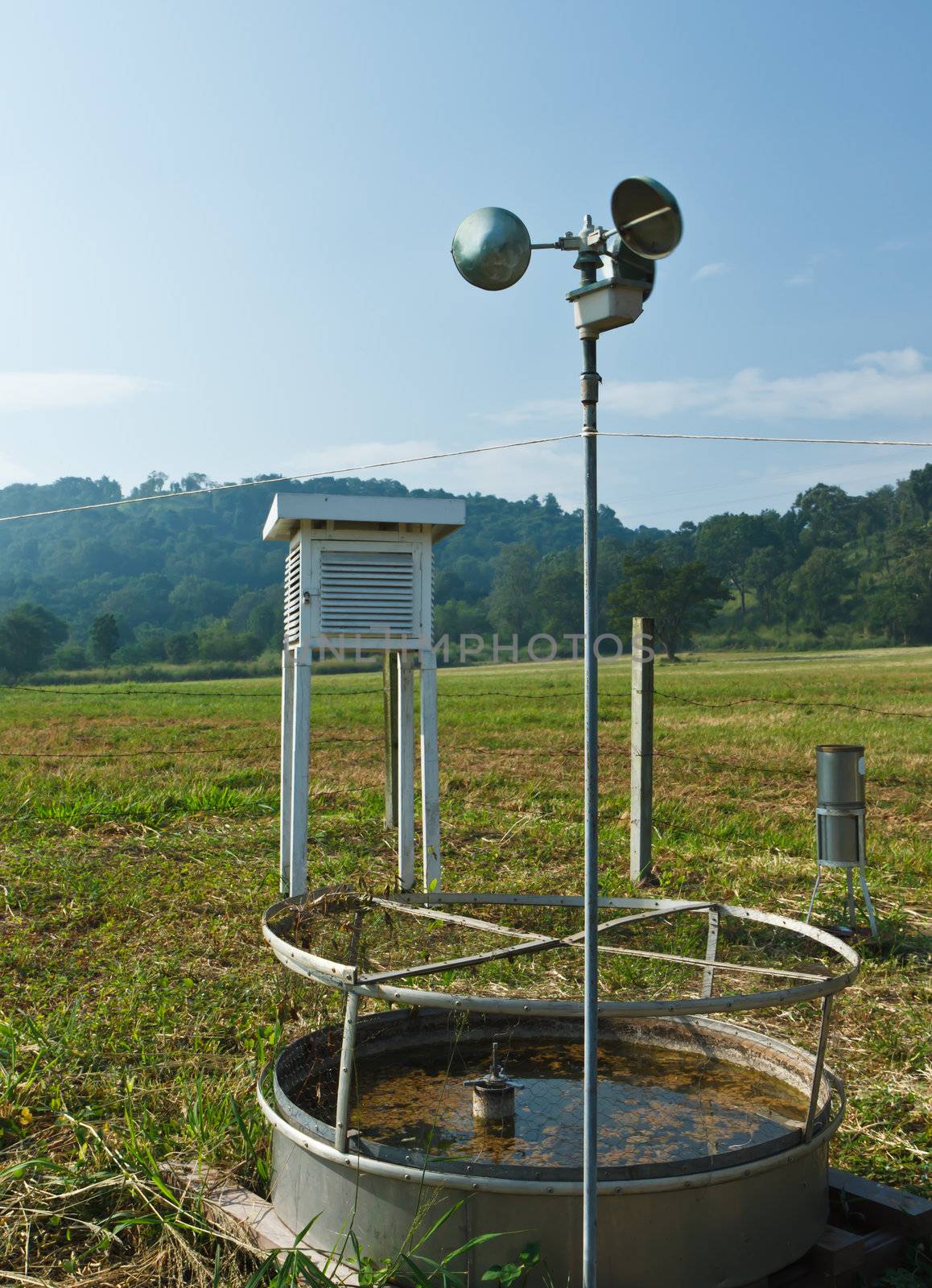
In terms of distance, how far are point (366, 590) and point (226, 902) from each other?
1.99 m

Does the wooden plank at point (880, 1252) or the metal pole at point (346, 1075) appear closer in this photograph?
the metal pole at point (346, 1075)

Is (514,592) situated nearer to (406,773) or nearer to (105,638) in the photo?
(105,638)

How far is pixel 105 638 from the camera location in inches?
2164

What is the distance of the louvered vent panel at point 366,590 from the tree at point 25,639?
48.8 m

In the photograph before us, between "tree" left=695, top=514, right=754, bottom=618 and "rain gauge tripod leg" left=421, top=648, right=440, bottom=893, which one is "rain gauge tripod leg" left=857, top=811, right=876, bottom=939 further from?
"tree" left=695, top=514, right=754, bottom=618

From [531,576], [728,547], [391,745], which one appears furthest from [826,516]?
[391,745]

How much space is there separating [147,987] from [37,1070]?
3.26 feet

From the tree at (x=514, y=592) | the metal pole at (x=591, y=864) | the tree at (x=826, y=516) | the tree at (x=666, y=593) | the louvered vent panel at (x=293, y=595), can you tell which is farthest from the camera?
the tree at (x=826, y=516)

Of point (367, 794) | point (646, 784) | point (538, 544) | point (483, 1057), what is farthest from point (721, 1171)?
point (538, 544)

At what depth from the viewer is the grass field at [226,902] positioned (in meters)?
3.08

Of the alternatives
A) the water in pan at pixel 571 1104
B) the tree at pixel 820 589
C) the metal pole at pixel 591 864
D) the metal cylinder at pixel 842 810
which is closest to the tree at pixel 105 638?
the tree at pixel 820 589

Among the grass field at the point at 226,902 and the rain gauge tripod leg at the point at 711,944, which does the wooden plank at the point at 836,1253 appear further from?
the rain gauge tripod leg at the point at 711,944

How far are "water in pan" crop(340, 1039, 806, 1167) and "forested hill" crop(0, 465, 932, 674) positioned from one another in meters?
37.3

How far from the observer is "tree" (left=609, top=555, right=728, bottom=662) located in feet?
136
